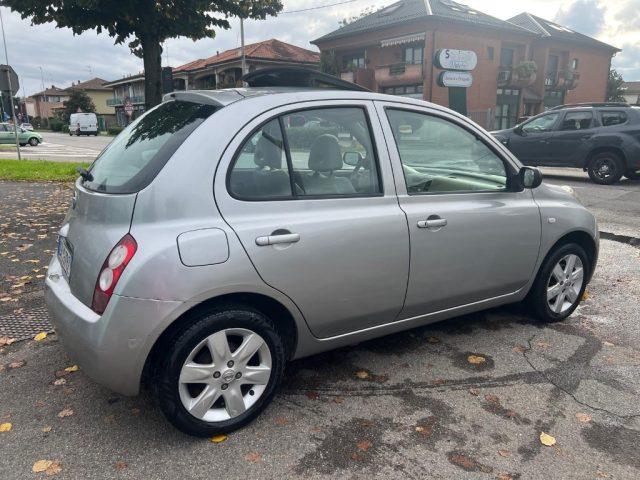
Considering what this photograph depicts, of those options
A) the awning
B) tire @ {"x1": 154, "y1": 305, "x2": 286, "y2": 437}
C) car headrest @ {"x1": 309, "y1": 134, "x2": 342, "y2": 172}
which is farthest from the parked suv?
the awning

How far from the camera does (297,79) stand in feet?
11.0

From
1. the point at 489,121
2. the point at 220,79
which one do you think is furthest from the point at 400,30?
the point at 220,79

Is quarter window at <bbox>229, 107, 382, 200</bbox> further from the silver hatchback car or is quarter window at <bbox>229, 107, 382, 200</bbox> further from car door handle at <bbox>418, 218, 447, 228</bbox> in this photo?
car door handle at <bbox>418, 218, 447, 228</bbox>

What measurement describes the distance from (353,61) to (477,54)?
943 centimetres

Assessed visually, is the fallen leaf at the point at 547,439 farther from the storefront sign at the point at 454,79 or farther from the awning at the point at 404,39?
the awning at the point at 404,39

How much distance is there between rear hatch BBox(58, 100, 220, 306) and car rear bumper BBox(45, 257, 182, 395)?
0.12m

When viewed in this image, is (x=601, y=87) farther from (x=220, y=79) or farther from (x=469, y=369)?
(x=469, y=369)

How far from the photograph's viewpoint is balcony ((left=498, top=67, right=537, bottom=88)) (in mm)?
37688

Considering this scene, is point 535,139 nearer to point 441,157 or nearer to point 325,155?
point 441,157

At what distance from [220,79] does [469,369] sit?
4719 centimetres

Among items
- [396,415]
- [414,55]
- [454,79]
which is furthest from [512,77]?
[396,415]

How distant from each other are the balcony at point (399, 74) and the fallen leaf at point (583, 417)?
111ft

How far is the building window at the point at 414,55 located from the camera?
116 ft

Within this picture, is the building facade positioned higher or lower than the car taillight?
higher
